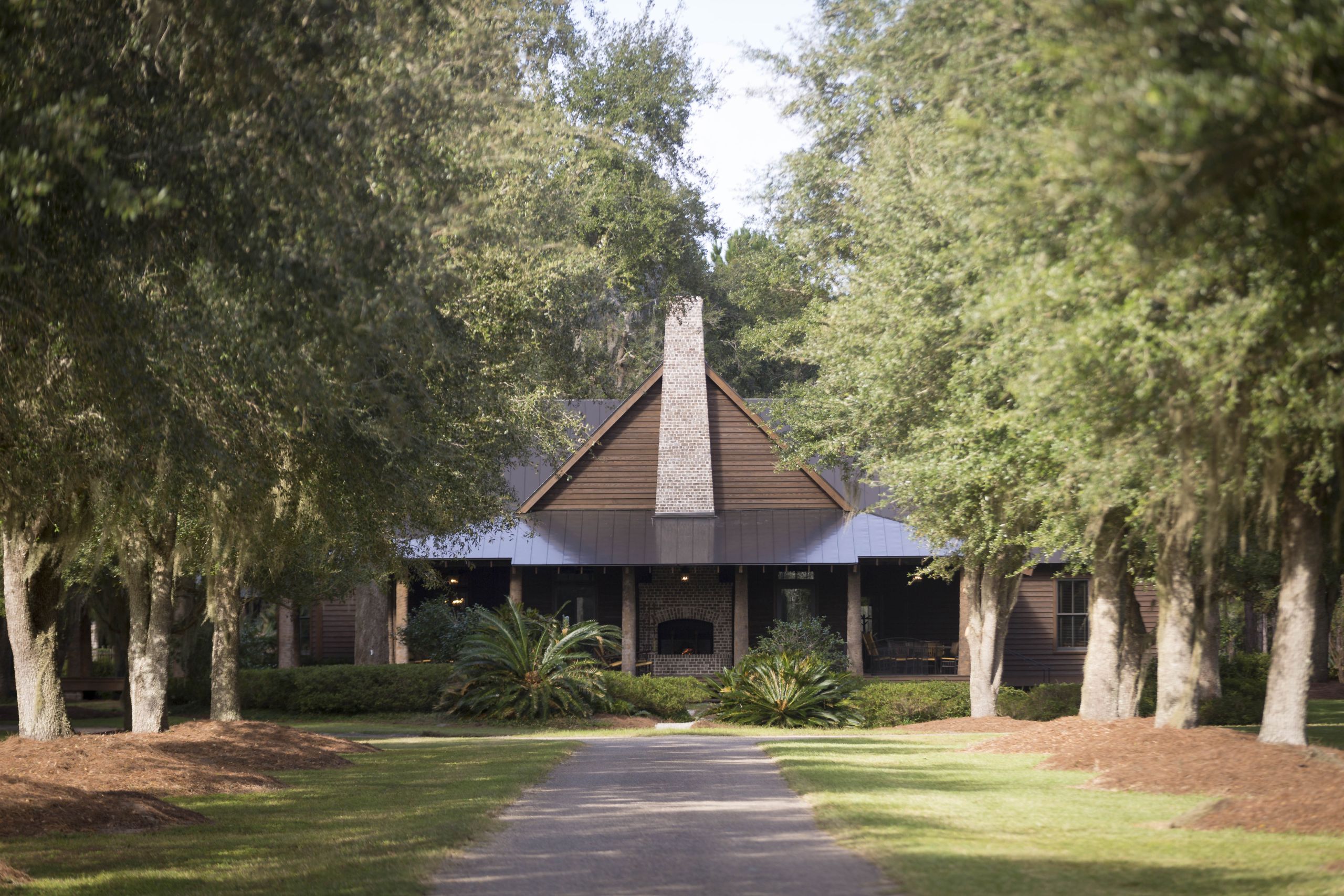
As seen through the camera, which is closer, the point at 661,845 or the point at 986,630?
the point at 661,845

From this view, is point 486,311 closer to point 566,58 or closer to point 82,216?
point 82,216

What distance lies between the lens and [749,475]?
35156 mm

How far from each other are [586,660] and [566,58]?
16639mm

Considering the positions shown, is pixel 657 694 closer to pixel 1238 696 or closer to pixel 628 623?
pixel 628 623

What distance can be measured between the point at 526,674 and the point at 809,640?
7.55 meters

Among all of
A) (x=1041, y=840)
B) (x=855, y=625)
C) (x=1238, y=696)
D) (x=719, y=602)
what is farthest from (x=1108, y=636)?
(x=719, y=602)

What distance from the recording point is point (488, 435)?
59.1 feet

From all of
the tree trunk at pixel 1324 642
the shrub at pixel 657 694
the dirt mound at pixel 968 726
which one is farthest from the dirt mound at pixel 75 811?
the tree trunk at pixel 1324 642

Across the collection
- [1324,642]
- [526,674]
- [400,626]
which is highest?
[400,626]

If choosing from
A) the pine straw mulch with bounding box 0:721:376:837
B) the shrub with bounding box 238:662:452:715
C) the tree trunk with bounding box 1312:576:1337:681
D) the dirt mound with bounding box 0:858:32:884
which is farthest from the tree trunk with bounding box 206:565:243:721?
the tree trunk with bounding box 1312:576:1337:681

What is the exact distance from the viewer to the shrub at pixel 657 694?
90.9 feet

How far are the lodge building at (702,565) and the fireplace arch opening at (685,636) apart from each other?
40 mm

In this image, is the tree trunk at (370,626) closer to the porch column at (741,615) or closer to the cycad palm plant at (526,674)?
the cycad palm plant at (526,674)

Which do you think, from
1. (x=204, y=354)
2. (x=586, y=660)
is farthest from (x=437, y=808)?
(x=586, y=660)
